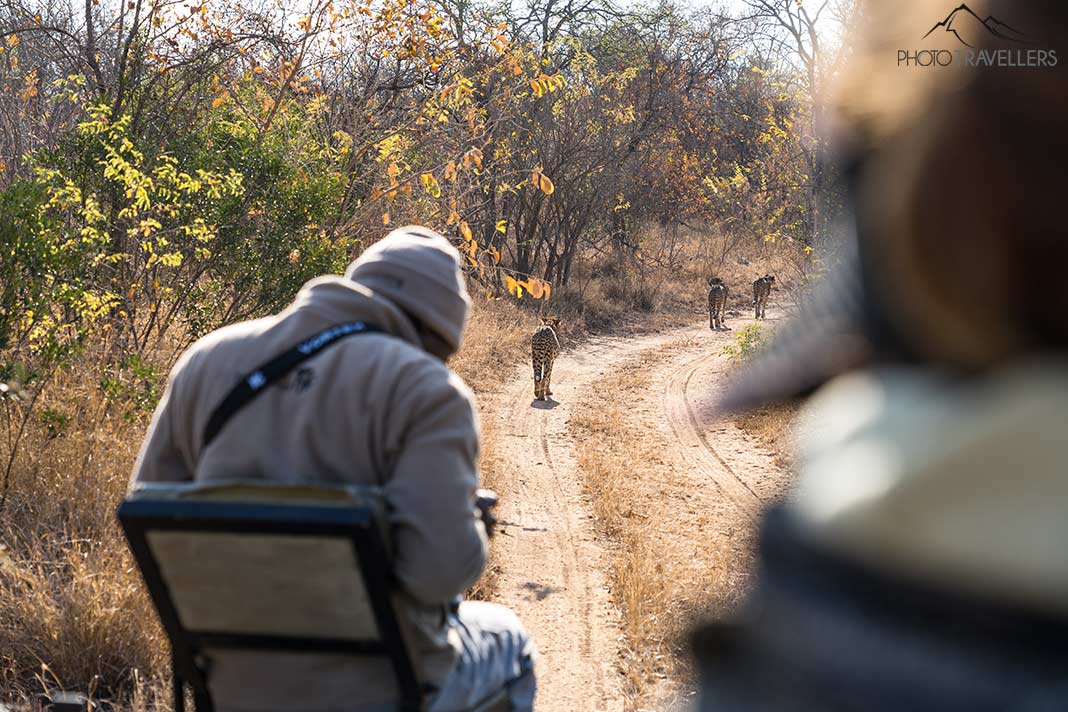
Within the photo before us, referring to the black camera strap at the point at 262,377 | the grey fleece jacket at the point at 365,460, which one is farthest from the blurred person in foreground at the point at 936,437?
the black camera strap at the point at 262,377

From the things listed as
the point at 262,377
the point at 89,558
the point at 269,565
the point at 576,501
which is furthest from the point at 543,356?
the point at 269,565

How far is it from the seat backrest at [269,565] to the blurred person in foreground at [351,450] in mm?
76

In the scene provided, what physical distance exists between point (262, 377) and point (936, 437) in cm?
218

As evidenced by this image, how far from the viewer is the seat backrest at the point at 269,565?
6.75 ft

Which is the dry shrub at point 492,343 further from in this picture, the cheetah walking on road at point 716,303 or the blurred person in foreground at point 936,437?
the blurred person in foreground at point 936,437

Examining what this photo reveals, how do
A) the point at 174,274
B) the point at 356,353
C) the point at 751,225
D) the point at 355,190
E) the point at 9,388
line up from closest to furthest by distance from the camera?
1. the point at 356,353
2. the point at 9,388
3. the point at 174,274
4. the point at 355,190
5. the point at 751,225

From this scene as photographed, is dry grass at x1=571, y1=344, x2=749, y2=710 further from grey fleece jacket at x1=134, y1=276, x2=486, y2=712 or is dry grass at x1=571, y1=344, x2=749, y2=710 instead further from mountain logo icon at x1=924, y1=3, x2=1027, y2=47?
mountain logo icon at x1=924, y1=3, x2=1027, y2=47

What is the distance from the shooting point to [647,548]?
6.66 meters

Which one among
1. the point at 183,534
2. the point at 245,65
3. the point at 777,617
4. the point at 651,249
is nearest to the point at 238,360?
the point at 183,534

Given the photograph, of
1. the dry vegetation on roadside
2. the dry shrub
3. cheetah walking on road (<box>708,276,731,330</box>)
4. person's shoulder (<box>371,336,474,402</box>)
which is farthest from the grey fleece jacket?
cheetah walking on road (<box>708,276,731,330</box>)

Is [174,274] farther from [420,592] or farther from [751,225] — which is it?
[751,225]

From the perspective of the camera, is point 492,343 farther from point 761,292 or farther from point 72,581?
point 72,581

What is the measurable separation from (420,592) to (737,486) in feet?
21.2

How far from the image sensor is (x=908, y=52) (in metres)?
0.36
